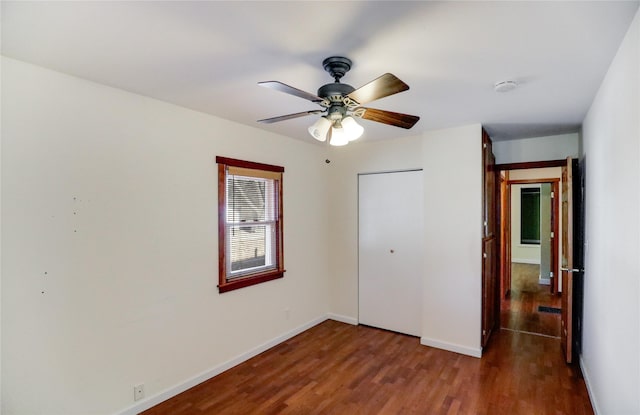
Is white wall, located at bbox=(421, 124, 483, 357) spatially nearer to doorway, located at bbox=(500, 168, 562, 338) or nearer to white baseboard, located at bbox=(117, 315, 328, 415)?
doorway, located at bbox=(500, 168, 562, 338)

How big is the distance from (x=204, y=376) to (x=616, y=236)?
3284mm

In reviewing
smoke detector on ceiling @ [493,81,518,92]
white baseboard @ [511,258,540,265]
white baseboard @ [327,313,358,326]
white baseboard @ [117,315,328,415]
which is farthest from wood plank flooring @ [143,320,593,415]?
white baseboard @ [511,258,540,265]

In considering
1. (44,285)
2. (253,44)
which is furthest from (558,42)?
(44,285)

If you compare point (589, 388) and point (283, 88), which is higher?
point (283, 88)

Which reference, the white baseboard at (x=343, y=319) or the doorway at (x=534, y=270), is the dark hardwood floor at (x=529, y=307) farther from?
the white baseboard at (x=343, y=319)

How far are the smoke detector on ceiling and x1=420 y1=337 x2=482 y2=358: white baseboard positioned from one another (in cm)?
262

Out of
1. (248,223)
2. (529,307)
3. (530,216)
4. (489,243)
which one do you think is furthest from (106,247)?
(530,216)

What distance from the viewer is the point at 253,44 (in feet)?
5.93

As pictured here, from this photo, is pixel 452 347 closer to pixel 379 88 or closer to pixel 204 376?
pixel 204 376

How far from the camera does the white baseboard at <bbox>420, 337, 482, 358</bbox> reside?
3.51 m

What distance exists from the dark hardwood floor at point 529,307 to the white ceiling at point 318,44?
9.80ft

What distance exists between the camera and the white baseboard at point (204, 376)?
255 centimetres

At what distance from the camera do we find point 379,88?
5.62 feet

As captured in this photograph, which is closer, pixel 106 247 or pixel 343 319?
pixel 106 247
